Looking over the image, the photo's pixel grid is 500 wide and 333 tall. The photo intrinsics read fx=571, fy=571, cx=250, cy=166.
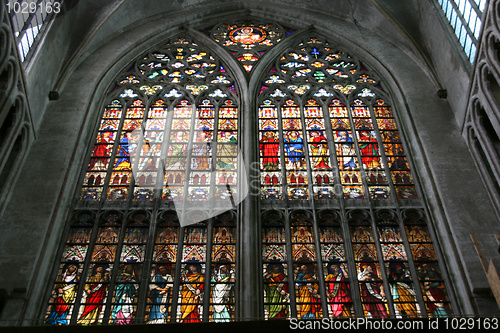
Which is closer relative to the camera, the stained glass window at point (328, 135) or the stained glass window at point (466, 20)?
the stained glass window at point (466, 20)

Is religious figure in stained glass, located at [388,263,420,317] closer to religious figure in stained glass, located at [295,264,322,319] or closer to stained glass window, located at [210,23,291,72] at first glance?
religious figure in stained glass, located at [295,264,322,319]

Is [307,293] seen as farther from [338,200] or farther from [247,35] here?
[247,35]

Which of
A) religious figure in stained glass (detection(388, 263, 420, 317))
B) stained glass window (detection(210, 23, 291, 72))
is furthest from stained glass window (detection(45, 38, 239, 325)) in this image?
religious figure in stained glass (detection(388, 263, 420, 317))

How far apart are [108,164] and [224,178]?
9.54ft

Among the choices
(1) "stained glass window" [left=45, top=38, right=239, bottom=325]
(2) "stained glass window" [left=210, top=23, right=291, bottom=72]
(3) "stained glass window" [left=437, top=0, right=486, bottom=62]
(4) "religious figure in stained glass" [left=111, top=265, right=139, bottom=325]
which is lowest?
(4) "religious figure in stained glass" [left=111, top=265, right=139, bottom=325]

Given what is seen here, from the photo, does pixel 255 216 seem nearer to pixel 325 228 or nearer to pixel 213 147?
pixel 325 228

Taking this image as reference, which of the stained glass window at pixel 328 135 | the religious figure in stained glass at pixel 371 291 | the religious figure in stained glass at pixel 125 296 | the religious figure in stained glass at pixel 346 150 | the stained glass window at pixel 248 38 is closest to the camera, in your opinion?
the religious figure in stained glass at pixel 125 296

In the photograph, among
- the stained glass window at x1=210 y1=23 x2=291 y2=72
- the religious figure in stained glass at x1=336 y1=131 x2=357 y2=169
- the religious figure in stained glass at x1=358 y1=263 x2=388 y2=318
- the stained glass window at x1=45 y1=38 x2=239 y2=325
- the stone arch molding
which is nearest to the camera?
the religious figure in stained glass at x1=358 y1=263 x2=388 y2=318

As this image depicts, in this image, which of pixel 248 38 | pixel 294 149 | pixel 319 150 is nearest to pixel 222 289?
pixel 294 149

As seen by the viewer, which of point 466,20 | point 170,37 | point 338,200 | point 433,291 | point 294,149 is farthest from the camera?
point 170,37

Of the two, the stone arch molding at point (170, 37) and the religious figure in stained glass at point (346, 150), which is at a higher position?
the stone arch molding at point (170, 37)

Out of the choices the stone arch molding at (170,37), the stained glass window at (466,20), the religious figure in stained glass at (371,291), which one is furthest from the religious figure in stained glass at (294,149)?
the stained glass window at (466,20)

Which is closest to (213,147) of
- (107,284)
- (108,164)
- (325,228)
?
(108,164)

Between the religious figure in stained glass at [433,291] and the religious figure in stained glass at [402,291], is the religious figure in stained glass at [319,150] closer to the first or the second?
the religious figure in stained glass at [402,291]
